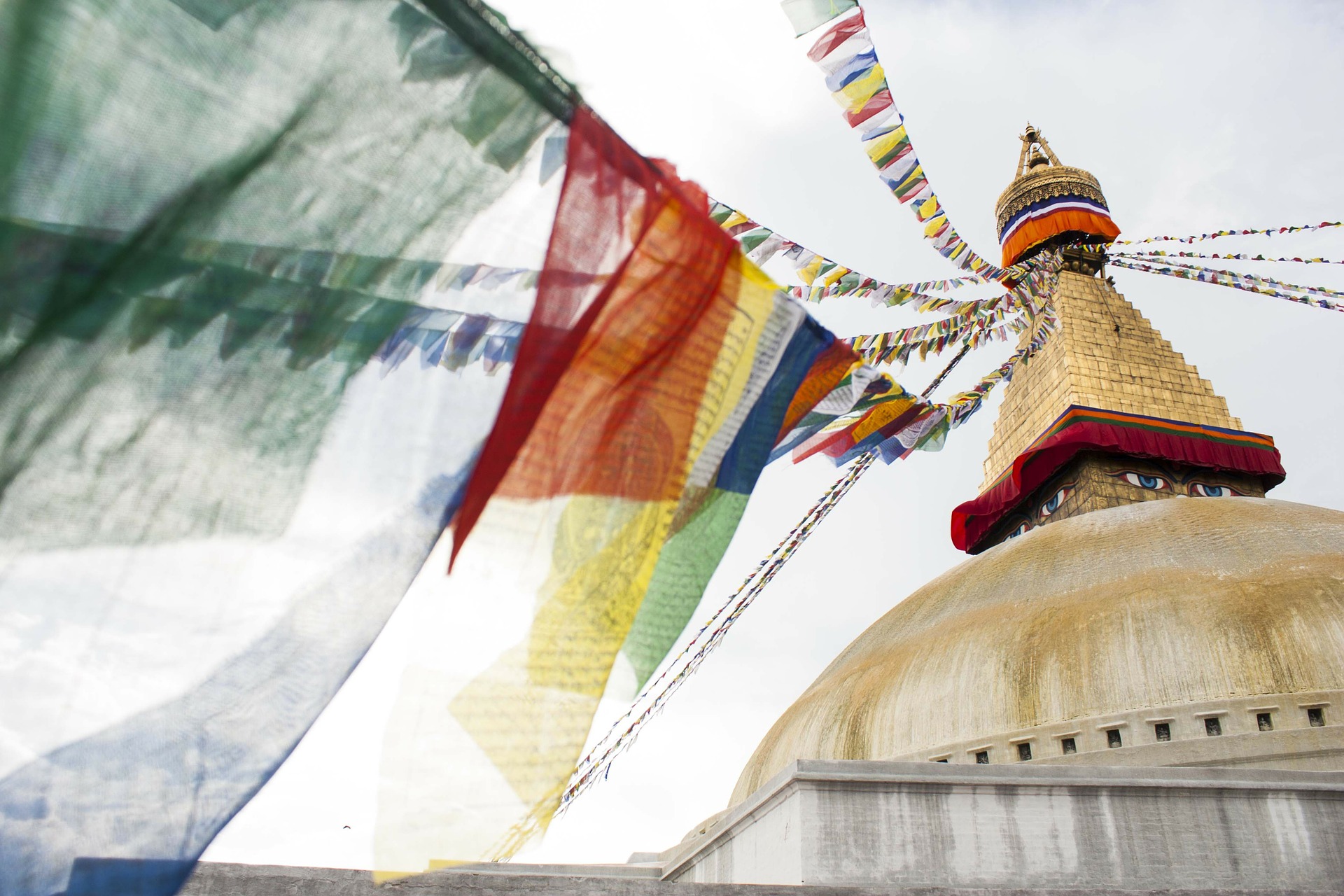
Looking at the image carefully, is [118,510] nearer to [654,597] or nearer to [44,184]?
[44,184]

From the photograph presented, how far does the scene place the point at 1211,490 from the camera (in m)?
14.1

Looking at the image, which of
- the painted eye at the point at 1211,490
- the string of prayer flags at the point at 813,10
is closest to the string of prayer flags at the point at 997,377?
the painted eye at the point at 1211,490

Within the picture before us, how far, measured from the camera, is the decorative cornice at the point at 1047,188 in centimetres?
1842

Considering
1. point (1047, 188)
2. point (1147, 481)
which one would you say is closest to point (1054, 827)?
point (1147, 481)

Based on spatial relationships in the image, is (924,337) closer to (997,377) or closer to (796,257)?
(997,377)

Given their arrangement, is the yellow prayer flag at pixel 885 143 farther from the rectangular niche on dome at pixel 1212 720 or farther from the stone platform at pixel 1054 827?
the rectangular niche on dome at pixel 1212 720

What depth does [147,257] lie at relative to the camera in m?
1.98

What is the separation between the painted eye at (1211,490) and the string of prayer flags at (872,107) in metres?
6.13

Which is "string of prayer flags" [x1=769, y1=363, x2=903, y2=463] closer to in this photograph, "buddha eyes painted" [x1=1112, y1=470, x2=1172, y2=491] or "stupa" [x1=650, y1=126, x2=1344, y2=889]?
"stupa" [x1=650, y1=126, x2=1344, y2=889]

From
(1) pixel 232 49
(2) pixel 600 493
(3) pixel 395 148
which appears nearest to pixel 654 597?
(2) pixel 600 493

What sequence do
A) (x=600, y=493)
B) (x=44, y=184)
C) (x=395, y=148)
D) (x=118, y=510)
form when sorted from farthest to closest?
(x=600, y=493), (x=395, y=148), (x=118, y=510), (x=44, y=184)

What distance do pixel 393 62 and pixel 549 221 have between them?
1.58 feet

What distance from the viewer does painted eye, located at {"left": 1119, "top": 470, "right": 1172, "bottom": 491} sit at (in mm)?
13477

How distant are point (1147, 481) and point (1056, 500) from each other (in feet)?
3.80
